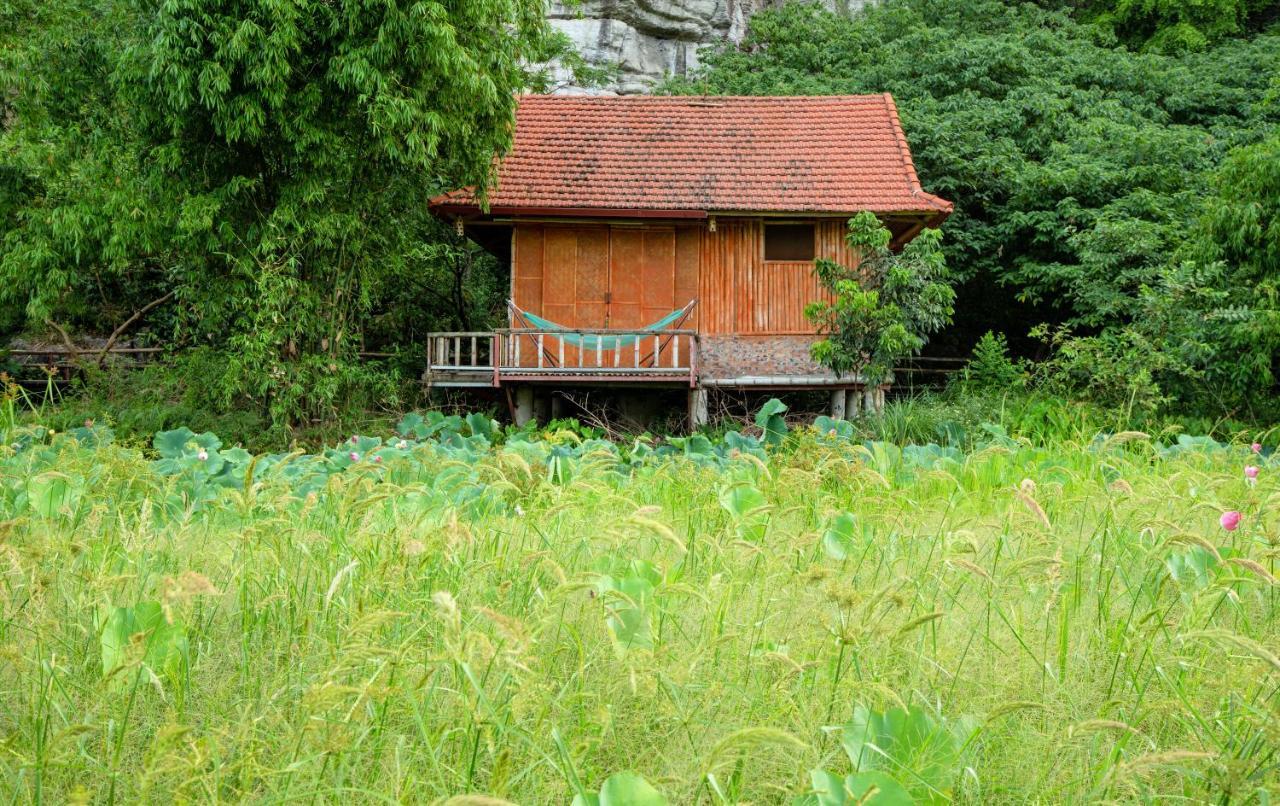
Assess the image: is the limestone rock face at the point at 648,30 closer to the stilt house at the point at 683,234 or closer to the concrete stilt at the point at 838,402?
the stilt house at the point at 683,234

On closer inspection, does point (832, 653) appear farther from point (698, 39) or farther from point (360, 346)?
point (698, 39)

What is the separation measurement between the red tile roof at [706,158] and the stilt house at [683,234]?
0.03 metres

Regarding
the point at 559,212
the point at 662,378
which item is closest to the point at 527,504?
the point at 662,378

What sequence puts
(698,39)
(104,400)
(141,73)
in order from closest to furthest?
(141,73) → (104,400) → (698,39)

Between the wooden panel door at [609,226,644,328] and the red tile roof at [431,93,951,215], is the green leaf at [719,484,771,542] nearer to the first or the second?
the red tile roof at [431,93,951,215]

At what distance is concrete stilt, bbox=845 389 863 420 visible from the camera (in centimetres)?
1415

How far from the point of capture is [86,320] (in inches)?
690

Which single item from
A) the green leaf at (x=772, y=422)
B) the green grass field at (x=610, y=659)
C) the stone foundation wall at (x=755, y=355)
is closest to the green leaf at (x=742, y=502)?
the green grass field at (x=610, y=659)

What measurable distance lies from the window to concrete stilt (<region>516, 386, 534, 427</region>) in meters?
4.01

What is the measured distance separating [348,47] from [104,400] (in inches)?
268

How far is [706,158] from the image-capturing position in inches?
595

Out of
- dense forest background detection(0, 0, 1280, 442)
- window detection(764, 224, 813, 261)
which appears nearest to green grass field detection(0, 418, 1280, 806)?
dense forest background detection(0, 0, 1280, 442)

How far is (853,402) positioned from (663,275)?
10.8ft

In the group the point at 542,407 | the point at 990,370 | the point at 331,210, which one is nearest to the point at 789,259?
the point at 990,370
